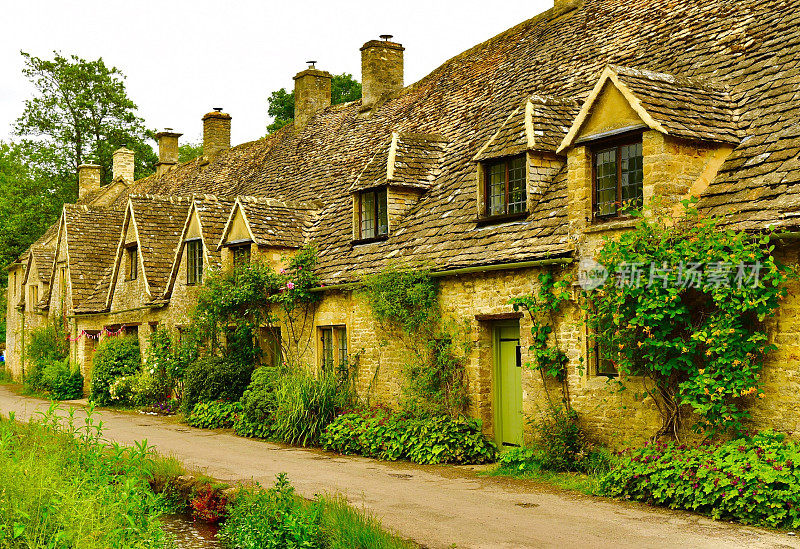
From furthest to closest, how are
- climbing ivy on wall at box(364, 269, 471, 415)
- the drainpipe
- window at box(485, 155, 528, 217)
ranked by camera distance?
climbing ivy on wall at box(364, 269, 471, 415)
window at box(485, 155, 528, 217)
the drainpipe

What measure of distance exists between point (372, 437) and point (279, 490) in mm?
5234

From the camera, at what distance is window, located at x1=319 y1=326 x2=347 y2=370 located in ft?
59.0

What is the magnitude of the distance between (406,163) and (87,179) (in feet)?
106

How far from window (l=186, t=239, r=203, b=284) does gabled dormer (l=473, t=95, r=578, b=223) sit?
32.9 ft

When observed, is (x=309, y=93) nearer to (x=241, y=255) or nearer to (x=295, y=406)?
(x=241, y=255)

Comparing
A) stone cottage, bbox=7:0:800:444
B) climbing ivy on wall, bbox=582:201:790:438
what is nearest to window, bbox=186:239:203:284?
stone cottage, bbox=7:0:800:444

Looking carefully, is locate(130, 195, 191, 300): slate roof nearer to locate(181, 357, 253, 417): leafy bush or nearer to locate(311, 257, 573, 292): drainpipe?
locate(181, 357, 253, 417): leafy bush

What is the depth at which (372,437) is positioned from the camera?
15086mm

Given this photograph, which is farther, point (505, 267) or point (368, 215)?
point (368, 215)

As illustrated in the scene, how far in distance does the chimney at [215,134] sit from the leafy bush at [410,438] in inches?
819

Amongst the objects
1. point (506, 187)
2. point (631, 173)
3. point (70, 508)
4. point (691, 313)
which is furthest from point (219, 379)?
point (691, 313)

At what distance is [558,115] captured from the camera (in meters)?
15.0

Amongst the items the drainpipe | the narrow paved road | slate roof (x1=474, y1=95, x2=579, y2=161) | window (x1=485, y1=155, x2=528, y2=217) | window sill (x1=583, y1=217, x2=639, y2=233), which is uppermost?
slate roof (x1=474, y1=95, x2=579, y2=161)

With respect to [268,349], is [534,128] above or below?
above
